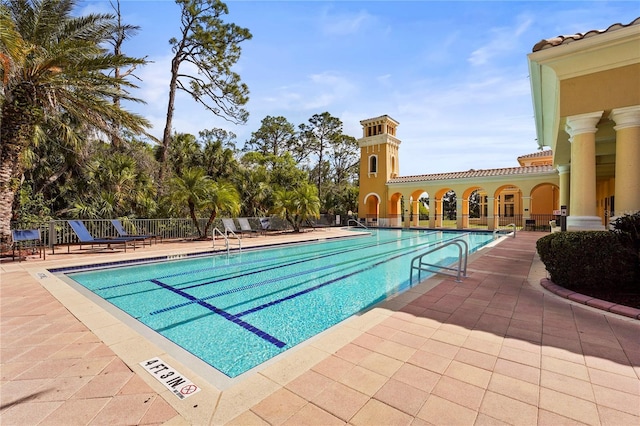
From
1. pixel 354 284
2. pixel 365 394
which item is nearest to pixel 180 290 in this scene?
pixel 354 284

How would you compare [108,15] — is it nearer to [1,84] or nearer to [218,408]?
[1,84]

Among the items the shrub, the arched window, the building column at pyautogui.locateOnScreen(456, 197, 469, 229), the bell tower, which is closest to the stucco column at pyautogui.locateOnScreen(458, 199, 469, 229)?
the building column at pyautogui.locateOnScreen(456, 197, 469, 229)

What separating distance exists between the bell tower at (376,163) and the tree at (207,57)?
13.2m

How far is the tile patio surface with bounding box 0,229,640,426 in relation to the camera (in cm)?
201

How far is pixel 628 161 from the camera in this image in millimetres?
5297

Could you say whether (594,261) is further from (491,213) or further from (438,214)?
(438,214)

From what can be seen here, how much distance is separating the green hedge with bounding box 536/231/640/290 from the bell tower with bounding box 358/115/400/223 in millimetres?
23130

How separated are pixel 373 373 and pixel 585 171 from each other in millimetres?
6038

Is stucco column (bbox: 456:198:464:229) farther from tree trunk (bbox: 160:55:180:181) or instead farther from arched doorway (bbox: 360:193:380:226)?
tree trunk (bbox: 160:55:180:181)

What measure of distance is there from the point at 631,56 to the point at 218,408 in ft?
26.5

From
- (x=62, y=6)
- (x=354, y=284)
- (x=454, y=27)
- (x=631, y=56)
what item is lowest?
(x=354, y=284)

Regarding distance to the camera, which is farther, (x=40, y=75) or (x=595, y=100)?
Result: (x=40, y=75)

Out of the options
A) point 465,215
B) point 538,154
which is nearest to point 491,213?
point 465,215

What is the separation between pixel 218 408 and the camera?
2080 millimetres
